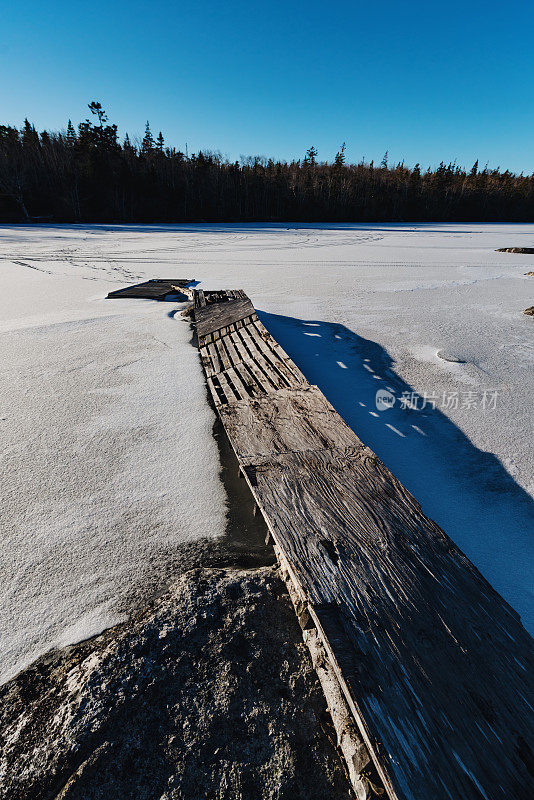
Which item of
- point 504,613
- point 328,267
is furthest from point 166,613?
point 328,267

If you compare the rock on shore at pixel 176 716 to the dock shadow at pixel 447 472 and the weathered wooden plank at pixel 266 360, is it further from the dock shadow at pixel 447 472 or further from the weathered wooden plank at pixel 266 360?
the weathered wooden plank at pixel 266 360

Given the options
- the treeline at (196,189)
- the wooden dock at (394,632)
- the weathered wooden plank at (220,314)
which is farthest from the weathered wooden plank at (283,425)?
Answer: the treeline at (196,189)

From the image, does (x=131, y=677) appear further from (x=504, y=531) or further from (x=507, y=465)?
(x=507, y=465)

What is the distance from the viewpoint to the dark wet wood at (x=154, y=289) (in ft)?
22.7

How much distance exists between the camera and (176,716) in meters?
1.22

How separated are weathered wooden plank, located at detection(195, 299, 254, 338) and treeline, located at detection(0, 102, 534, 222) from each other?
26.5 m

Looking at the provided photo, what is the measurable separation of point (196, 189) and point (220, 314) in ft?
104

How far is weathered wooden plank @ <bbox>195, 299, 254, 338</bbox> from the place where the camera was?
5.04 metres

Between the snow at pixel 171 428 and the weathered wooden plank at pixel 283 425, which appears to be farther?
the weathered wooden plank at pixel 283 425

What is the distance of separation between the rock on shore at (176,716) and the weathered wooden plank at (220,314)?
152 inches

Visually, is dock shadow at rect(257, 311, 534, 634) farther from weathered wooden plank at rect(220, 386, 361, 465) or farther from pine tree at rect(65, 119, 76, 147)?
pine tree at rect(65, 119, 76, 147)

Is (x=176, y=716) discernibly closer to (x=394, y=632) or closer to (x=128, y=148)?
(x=394, y=632)

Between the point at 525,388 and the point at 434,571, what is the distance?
278cm

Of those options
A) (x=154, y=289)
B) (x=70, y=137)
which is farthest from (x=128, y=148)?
(x=154, y=289)
